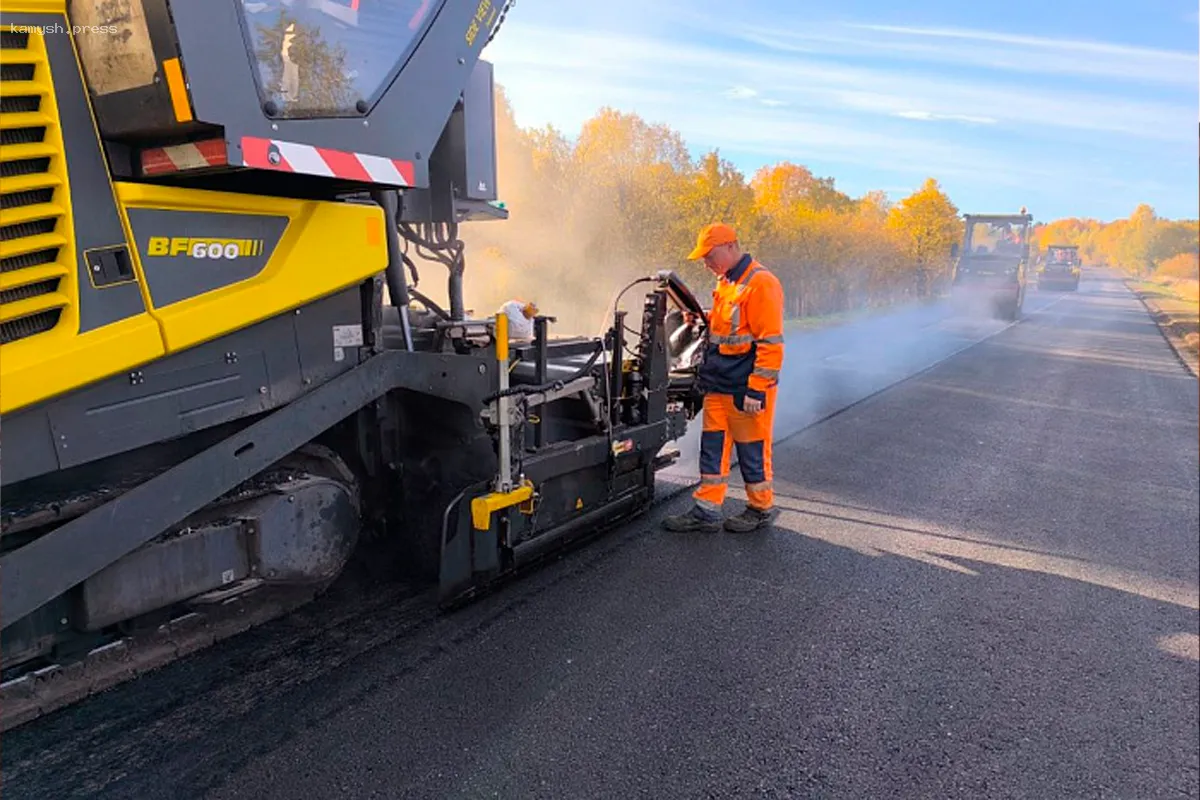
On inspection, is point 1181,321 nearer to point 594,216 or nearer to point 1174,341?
point 1174,341

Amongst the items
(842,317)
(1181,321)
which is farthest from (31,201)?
(1181,321)

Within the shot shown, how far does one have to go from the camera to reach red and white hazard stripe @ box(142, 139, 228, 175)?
7.22 feet

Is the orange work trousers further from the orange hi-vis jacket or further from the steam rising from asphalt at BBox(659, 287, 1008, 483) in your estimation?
the steam rising from asphalt at BBox(659, 287, 1008, 483)

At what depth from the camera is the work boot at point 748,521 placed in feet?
15.0

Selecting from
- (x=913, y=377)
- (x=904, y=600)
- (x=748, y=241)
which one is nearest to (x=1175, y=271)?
(x=748, y=241)

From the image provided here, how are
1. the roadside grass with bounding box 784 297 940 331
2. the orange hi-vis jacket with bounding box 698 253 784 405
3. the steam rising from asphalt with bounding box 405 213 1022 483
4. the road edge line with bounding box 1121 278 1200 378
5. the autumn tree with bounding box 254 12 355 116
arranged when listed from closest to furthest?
the autumn tree with bounding box 254 12 355 116 → the orange hi-vis jacket with bounding box 698 253 784 405 → the steam rising from asphalt with bounding box 405 213 1022 483 → the road edge line with bounding box 1121 278 1200 378 → the roadside grass with bounding box 784 297 940 331

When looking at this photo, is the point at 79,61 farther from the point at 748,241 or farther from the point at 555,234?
the point at 748,241

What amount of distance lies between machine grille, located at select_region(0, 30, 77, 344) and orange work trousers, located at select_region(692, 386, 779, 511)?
342 cm

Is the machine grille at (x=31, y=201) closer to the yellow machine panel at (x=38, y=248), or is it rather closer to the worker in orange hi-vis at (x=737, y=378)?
the yellow machine panel at (x=38, y=248)

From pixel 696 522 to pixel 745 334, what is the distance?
3.82 ft

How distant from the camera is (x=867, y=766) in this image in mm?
2467

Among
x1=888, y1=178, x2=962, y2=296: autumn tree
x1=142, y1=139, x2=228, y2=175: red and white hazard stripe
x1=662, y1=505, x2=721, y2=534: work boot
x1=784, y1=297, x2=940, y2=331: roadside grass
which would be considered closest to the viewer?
x1=142, y1=139, x2=228, y2=175: red and white hazard stripe

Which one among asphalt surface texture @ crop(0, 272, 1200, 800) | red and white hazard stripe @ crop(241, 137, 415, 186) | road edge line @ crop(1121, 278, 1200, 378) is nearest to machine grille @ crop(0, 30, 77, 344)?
red and white hazard stripe @ crop(241, 137, 415, 186)

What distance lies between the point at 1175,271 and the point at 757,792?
78.2 meters
